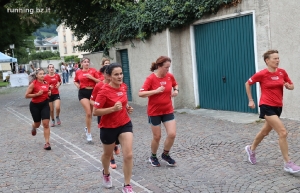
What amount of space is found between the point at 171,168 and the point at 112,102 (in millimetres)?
1853

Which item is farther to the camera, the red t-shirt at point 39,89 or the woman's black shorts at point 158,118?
the red t-shirt at point 39,89

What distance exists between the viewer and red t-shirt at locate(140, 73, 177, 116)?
592cm

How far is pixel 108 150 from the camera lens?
5051 millimetres

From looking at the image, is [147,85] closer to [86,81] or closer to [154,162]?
[154,162]

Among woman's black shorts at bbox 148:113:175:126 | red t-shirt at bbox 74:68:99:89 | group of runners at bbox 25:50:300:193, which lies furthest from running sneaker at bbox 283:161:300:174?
red t-shirt at bbox 74:68:99:89

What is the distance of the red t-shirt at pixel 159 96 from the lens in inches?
233

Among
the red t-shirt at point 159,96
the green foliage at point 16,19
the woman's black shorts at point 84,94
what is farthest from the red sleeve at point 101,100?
the green foliage at point 16,19

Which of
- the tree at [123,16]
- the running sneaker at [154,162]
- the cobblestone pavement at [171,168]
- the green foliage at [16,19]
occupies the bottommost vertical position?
the cobblestone pavement at [171,168]

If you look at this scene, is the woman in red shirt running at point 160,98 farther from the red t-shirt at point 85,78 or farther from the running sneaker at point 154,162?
the red t-shirt at point 85,78

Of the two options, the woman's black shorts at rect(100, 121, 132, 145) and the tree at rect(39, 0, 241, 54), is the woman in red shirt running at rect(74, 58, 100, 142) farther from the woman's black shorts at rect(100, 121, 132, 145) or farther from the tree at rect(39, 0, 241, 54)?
the tree at rect(39, 0, 241, 54)

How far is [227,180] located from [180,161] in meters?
1.26

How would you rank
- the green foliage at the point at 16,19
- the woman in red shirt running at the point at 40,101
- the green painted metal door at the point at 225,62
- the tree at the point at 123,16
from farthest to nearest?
the green foliage at the point at 16,19 < the tree at the point at 123,16 < the green painted metal door at the point at 225,62 < the woman in red shirt running at the point at 40,101

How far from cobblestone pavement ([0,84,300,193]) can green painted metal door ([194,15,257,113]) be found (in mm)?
1281

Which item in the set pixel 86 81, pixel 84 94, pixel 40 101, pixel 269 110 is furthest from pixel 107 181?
pixel 86 81
